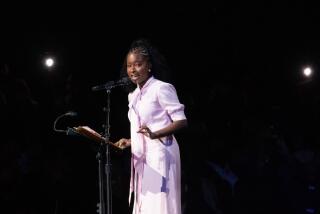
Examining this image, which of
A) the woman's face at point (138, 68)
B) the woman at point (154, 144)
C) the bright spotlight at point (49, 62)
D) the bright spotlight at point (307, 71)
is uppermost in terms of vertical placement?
the bright spotlight at point (307, 71)

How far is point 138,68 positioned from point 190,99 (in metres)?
2.56

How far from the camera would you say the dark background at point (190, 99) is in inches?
207

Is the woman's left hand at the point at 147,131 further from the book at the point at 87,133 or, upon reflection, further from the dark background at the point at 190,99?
the dark background at the point at 190,99

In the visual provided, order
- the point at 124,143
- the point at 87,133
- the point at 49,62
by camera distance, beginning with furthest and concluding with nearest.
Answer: the point at 49,62 → the point at 124,143 → the point at 87,133

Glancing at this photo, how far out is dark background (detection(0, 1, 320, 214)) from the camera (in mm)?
5254

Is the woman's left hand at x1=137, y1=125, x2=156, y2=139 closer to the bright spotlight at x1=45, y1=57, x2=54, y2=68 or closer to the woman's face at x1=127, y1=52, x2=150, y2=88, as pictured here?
the woman's face at x1=127, y1=52, x2=150, y2=88

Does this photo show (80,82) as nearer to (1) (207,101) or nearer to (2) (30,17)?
(2) (30,17)

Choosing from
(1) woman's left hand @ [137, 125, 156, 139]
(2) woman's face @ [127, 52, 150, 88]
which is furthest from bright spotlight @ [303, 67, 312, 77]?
(1) woman's left hand @ [137, 125, 156, 139]

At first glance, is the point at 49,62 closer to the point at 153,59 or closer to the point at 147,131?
the point at 153,59

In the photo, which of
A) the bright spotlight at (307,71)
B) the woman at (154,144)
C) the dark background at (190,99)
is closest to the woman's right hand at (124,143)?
the woman at (154,144)

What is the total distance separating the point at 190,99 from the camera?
19.1 feet

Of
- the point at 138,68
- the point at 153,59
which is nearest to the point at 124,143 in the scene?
the point at 138,68

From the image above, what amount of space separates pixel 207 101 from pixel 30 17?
2435 mm

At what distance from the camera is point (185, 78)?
602 cm
